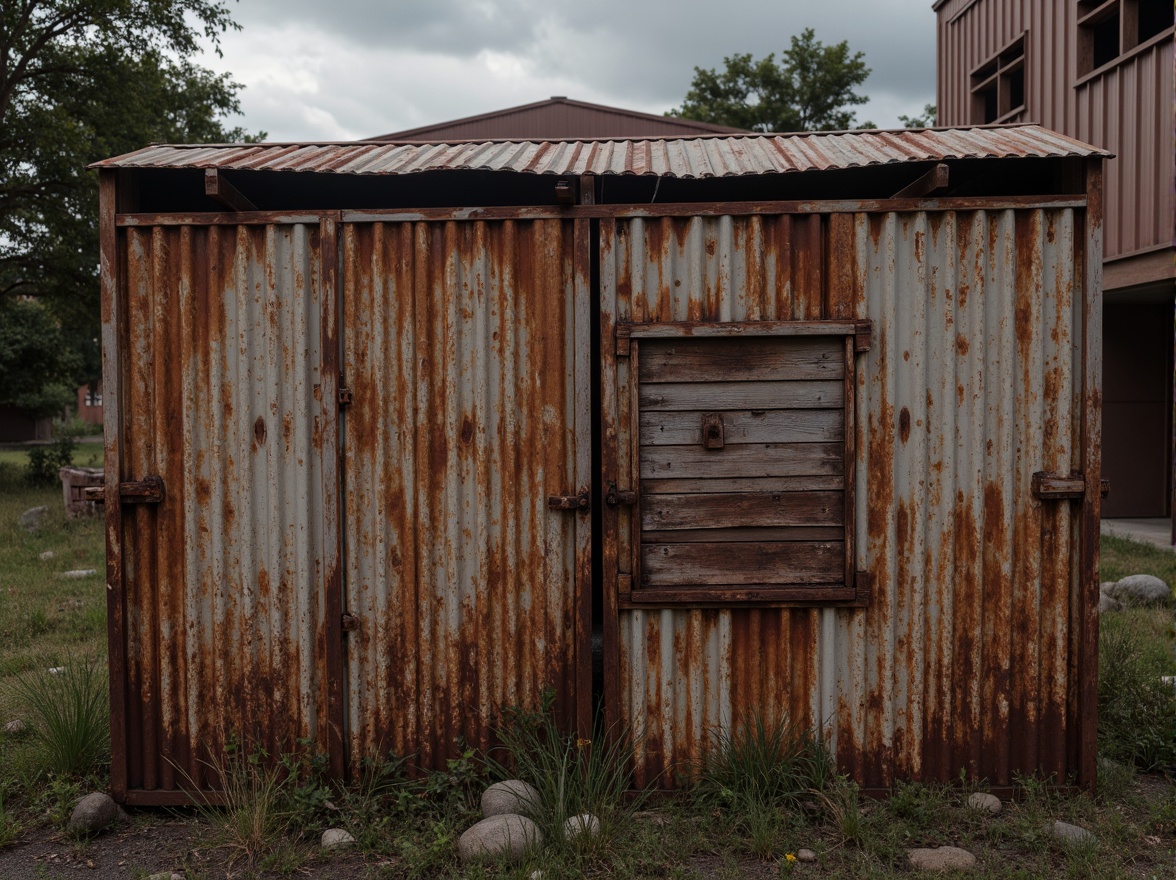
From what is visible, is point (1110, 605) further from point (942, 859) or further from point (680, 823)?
point (680, 823)

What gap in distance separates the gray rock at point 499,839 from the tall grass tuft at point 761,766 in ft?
3.00

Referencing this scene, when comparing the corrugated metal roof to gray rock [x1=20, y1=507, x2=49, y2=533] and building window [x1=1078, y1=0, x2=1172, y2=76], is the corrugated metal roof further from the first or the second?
gray rock [x1=20, y1=507, x2=49, y2=533]

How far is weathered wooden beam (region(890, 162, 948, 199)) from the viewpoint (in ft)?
13.1

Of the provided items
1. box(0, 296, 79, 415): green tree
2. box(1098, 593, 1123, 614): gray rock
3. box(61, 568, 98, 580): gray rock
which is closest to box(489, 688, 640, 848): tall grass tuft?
box(1098, 593, 1123, 614): gray rock

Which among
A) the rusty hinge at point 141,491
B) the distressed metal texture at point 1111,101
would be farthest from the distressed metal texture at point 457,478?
the distressed metal texture at point 1111,101

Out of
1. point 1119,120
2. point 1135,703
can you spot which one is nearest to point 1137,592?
point 1135,703

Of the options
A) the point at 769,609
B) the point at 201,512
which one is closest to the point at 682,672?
the point at 769,609

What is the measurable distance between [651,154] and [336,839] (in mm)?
3985

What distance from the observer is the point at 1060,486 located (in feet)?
13.6

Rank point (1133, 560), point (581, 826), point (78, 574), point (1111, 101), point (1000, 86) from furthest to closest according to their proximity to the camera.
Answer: point (1000, 86), point (1111, 101), point (78, 574), point (1133, 560), point (581, 826)

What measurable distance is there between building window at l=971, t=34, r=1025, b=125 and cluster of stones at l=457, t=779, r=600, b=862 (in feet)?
41.6

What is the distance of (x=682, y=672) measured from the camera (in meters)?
4.25

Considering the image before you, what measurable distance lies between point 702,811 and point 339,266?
10.9 ft

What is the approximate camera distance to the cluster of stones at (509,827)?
143 inches
